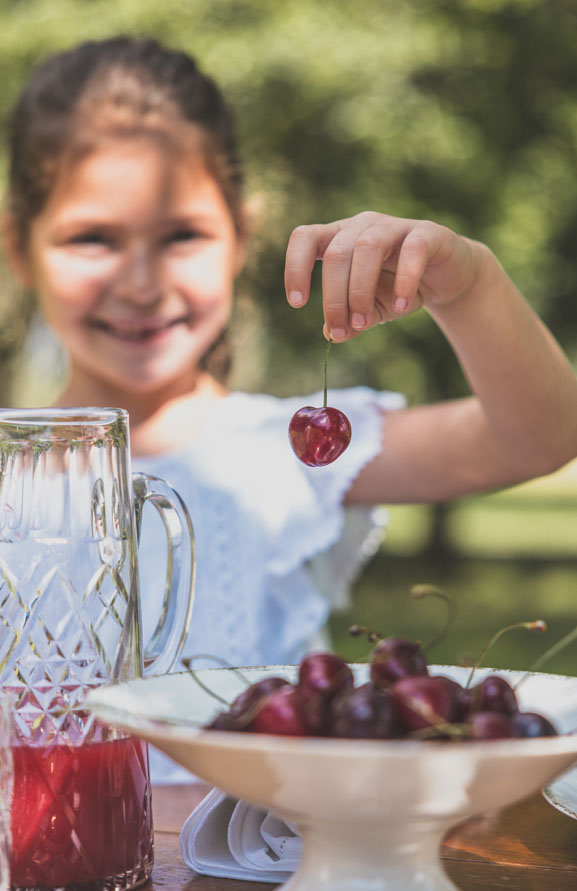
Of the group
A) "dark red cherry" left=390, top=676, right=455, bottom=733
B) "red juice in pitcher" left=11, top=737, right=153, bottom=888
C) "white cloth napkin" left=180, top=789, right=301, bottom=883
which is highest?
"dark red cherry" left=390, top=676, right=455, bottom=733

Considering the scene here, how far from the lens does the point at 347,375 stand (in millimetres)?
7969

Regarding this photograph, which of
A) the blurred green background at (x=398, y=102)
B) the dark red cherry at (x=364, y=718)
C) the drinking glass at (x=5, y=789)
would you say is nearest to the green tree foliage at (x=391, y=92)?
the blurred green background at (x=398, y=102)

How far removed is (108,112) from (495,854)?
135 centimetres

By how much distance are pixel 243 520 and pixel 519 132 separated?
15.0 feet

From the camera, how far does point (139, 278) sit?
1.67 m

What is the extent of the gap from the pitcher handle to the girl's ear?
1.20 metres

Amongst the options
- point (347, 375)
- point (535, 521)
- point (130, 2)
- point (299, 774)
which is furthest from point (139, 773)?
point (535, 521)

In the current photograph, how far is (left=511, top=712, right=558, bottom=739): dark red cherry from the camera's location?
59cm

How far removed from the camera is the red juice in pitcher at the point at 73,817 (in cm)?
69

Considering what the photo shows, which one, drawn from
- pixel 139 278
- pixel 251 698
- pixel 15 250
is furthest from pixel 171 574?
pixel 15 250

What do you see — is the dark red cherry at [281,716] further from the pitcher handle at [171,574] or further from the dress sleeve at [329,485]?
the dress sleeve at [329,485]

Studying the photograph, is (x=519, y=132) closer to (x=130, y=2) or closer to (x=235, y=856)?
(x=130, y=2)

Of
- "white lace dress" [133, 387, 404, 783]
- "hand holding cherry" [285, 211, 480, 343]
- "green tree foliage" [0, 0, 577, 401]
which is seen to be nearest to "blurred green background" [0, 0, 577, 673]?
"green tree foliage" [0, 0, 577, 401]

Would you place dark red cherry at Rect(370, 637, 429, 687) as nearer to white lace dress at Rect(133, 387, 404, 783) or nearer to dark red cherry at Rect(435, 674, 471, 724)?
dark red cherry at Rect(435, 674, 471, 724)
